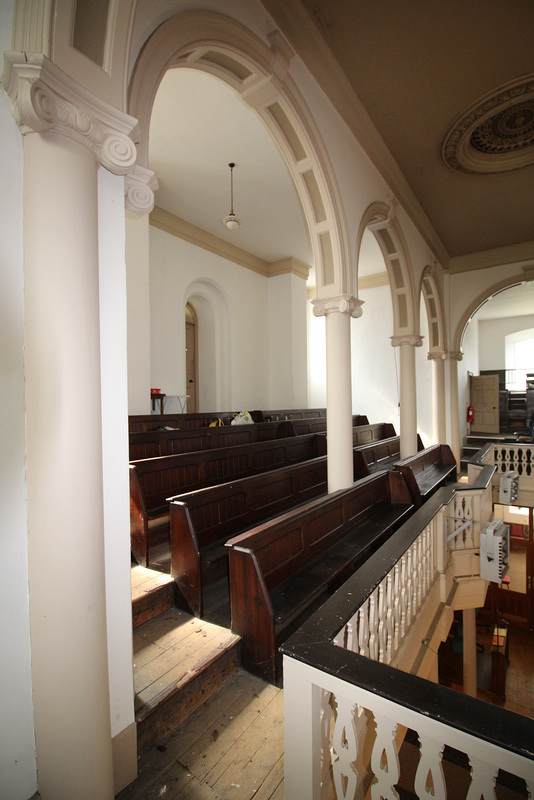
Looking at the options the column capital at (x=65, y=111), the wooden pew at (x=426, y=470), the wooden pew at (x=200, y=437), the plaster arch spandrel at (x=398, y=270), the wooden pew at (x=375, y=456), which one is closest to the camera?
the column capital at (x=65, y=111)

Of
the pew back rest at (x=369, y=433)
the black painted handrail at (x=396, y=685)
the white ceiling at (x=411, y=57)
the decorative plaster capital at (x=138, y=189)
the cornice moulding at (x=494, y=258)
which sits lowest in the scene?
the black painted handrail at (x=396, y=685)

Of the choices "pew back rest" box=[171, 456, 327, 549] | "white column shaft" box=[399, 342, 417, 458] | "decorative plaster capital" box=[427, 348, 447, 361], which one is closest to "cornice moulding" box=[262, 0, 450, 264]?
"white column shaft" box=[399, 342, 417, 458]

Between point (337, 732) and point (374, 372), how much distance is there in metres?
10.6

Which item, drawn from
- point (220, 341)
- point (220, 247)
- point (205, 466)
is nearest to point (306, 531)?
point (205, 466)

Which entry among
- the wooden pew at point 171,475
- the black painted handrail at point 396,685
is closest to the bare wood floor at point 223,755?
the black painted handrail at point 396,685

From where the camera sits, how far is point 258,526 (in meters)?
2.59

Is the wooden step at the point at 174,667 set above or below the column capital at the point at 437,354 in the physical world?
below

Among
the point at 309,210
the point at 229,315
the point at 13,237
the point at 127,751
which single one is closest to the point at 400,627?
the point at 127,751

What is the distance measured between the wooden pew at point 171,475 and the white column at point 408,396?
8.56 feet

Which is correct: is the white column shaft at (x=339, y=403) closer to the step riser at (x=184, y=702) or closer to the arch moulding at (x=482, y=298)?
the step riser at (x=184, y=702)

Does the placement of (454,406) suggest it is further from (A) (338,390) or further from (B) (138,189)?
(B) (138,189)

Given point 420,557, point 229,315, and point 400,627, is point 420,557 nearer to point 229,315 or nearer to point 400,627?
point 400,627

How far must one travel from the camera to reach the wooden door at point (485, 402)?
15.3 meters

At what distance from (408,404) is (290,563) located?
4897 mm
